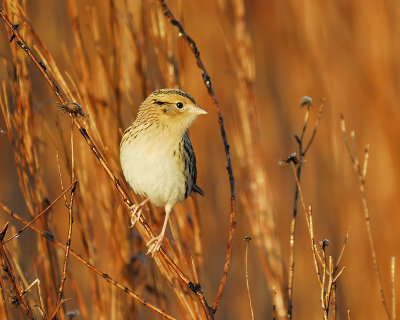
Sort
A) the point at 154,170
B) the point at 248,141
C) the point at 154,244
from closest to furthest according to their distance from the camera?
the point at 154,244 → the point at 154,170 → the point at 248,141

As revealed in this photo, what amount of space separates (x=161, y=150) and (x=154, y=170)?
0.09 meters

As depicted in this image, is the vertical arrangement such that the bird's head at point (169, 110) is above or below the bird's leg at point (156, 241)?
above

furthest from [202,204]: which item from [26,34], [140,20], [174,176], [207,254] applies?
[26,34]

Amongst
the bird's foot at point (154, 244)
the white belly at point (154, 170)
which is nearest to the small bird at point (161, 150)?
the white belly at point (154, 170)

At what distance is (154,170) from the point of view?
2.74 meters

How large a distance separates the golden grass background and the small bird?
75 mm

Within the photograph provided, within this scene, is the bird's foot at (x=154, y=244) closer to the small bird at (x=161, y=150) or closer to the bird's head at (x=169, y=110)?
the small bird at (x=161, y=150)

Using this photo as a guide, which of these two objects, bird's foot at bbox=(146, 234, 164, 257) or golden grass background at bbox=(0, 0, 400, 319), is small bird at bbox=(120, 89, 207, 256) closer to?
golden grass background at bbox=(0, 0, 400, 319)

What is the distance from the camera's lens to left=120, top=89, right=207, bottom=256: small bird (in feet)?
8.98

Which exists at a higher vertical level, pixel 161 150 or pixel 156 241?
pixel 161 150

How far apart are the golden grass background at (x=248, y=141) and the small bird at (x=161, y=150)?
7cm

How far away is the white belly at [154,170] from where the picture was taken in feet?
8.96

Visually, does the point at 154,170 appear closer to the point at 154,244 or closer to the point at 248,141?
the point at 154,244

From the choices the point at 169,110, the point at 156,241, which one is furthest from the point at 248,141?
the point at 156,241
